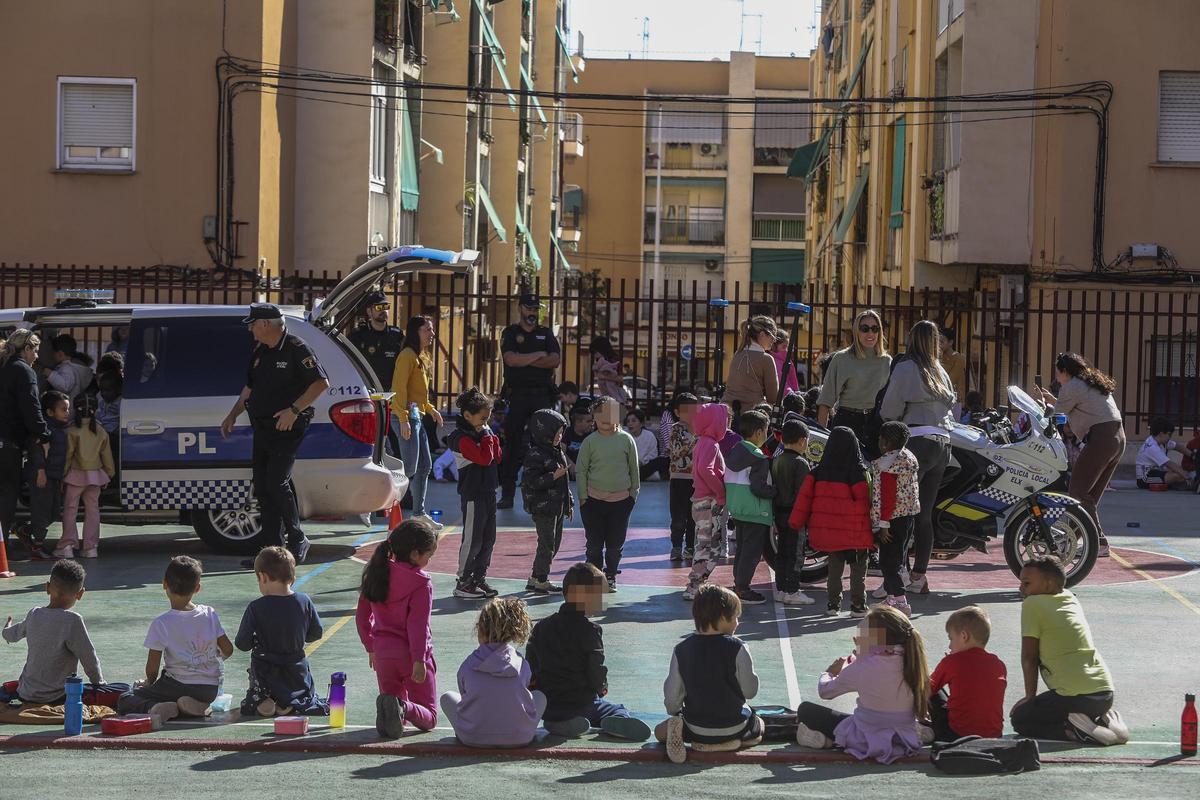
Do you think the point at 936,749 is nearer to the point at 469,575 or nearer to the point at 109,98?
the point at 469,575

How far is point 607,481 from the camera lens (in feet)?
37.4

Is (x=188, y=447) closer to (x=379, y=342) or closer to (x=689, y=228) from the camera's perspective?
(x=379, y=342)

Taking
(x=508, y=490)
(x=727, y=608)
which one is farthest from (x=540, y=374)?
(x=727, y=608)

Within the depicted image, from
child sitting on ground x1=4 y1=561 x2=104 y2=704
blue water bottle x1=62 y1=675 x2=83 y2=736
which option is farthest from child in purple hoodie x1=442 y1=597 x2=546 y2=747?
child sitting on ground x1=4 y1=561 x2=104 y2=704

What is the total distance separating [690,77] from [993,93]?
52018mm

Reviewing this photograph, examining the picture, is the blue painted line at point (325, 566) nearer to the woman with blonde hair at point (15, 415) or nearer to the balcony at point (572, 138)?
the woman with blonde hair at point (15, 415)

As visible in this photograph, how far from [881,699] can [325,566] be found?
20.0 ft

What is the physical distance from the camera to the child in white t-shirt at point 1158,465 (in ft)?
64.5

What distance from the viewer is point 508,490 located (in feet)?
52.8

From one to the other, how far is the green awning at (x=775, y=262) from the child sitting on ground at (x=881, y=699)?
65.1 meters

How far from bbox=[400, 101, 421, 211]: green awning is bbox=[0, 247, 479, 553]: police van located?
1622 centimetres

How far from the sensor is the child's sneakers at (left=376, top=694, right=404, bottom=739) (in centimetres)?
752

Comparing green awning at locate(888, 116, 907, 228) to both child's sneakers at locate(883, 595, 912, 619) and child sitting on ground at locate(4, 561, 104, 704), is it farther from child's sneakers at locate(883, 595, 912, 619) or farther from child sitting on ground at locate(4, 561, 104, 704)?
child sitting on ground at locate(4, 561, 104, 704)

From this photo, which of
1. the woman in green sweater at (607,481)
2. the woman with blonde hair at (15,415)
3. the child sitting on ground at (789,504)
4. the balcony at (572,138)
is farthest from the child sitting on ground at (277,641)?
the balcony at (572,138)
